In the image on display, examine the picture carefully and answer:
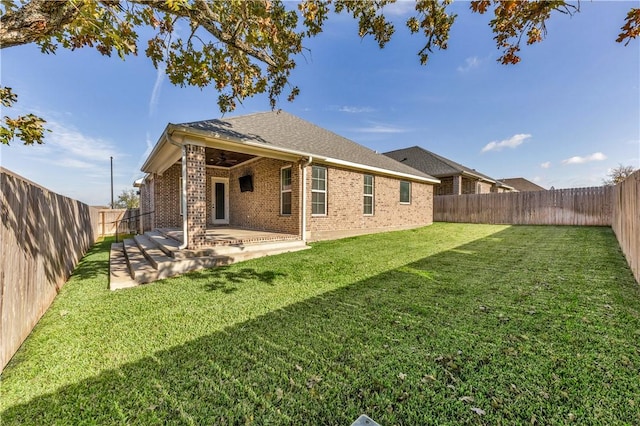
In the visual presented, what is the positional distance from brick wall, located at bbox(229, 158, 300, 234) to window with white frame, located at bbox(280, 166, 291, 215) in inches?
6.1

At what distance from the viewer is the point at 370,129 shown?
2027cm

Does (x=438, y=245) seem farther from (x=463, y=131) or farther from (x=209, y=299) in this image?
(x=463, y=131)

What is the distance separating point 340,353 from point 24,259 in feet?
13.4

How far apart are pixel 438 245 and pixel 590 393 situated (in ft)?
22.4

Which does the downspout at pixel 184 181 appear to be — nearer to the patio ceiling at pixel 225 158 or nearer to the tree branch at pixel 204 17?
the patio ceiling at pixel 225 158

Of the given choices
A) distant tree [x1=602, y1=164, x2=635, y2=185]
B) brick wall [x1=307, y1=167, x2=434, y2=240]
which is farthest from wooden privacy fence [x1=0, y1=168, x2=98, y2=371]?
distant tree [x1=602, y1=164, x2=635, y2=185]

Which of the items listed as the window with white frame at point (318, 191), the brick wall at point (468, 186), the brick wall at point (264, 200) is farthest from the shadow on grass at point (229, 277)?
the brick wall at point (468, 186)

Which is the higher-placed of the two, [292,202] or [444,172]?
[444,172]

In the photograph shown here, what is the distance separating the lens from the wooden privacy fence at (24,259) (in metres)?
2.69

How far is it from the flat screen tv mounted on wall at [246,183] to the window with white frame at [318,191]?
3.19 meters

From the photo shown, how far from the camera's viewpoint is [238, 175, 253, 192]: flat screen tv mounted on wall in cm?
1096

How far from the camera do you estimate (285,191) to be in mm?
9453

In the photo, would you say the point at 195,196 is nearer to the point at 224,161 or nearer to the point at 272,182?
the point at 272,182

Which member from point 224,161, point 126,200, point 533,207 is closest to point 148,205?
point 224,161
